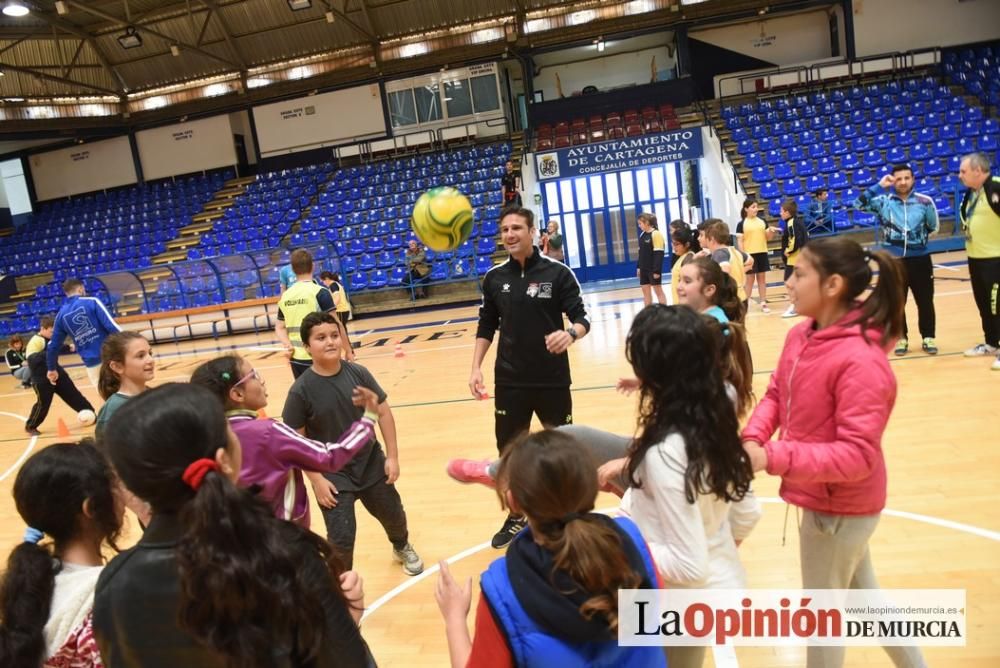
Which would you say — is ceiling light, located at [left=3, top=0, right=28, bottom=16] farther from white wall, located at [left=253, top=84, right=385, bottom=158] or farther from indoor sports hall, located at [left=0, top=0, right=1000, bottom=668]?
white wall, located at [left=253, top=84, right=385, bottom=158]

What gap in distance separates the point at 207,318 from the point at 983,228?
14.1 meters

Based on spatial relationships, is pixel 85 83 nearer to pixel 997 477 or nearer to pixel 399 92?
pixel 399 92

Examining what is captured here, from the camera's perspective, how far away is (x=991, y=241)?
5.33m

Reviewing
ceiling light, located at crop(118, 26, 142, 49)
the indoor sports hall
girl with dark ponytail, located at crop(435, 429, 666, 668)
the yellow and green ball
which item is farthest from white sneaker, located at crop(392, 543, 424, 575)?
ceiling light, located at crop(118, 26, 142, 49)

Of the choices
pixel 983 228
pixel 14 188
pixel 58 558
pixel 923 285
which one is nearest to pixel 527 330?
pixel 58 558

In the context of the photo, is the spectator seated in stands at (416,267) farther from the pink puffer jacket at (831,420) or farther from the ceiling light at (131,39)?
the pink puffer jacket at (831,420)

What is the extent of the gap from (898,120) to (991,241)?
12.2m

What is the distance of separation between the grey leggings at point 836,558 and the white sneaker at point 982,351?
16.5 ft

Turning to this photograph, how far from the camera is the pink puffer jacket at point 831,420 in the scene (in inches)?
66.9

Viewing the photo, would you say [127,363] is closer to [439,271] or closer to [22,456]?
[22,456]

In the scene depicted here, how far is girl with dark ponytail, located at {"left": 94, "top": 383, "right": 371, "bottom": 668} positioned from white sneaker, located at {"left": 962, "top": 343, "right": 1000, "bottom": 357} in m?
6.62

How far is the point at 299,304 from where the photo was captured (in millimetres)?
5316

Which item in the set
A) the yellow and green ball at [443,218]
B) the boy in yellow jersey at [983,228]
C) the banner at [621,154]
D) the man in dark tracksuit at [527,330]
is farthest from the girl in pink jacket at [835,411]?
the banner at [621,154]

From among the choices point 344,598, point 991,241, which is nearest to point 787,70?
point 991,241
